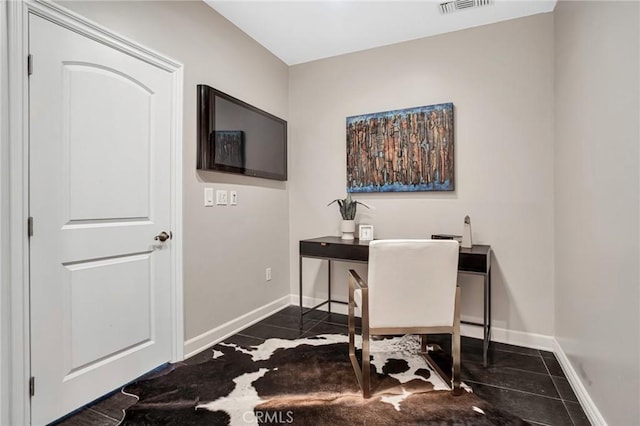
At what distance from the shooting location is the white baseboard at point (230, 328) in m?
2.39

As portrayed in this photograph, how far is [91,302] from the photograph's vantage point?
5.89 ft

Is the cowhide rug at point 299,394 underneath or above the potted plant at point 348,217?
underneath

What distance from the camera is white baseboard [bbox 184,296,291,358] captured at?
239 cm

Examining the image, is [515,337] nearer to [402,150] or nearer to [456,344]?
[456,344]

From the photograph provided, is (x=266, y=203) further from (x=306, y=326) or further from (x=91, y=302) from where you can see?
(x=91, y=302)

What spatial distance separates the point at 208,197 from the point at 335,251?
1.10 metres

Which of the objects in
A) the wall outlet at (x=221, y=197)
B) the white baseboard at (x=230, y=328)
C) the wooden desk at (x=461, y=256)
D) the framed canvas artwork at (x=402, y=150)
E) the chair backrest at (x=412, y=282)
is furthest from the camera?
the framed canvas artwork at (x=402, y=150)

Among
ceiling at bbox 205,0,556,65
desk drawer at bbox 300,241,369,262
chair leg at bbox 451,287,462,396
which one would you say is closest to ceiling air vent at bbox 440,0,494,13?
ceiling at bbox 205,0,556,65

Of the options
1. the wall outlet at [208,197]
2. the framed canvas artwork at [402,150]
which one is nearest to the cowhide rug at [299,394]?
the wall outlet at [208,197]

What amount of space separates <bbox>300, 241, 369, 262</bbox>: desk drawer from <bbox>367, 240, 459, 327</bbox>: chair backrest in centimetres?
77

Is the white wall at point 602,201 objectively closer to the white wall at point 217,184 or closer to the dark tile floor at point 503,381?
the dark tile floor at point 503,381

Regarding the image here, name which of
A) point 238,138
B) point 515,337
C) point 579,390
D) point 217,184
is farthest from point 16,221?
point 515,337

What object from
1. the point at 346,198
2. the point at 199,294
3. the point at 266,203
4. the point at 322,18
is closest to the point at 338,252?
the point at 346,198

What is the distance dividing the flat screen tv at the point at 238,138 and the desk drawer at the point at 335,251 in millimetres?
793
